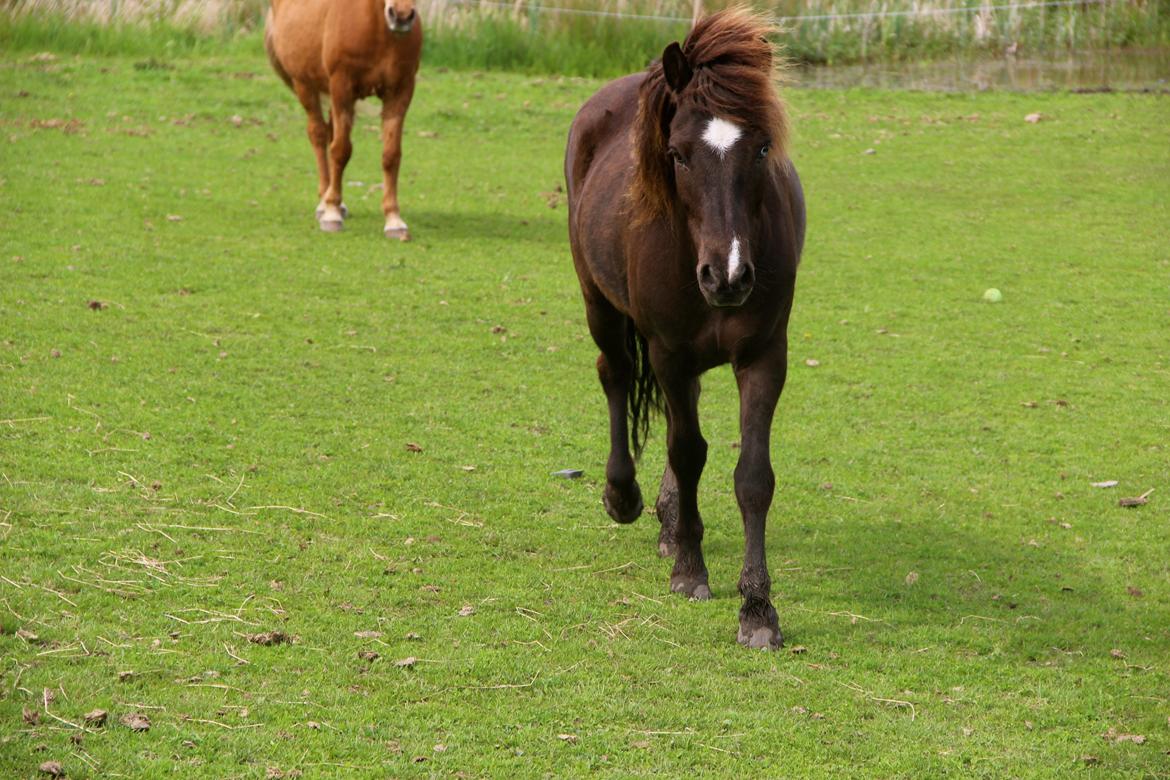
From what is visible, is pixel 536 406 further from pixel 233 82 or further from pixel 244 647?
pixel 233 82

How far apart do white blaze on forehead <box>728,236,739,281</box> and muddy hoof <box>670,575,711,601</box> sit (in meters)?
1.46

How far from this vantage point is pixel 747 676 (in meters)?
4.61

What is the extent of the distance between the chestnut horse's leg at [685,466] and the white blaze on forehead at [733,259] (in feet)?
2.92

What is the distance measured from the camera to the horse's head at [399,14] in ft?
34.6

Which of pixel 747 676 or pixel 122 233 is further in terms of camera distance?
pixel 122 233

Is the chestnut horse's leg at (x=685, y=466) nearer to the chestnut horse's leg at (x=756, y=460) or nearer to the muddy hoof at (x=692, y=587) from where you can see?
the muddy hoof at (x=692, y=587)

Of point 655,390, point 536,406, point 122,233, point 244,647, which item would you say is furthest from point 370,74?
point 244,647

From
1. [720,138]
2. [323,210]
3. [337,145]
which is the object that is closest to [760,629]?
[720,138]

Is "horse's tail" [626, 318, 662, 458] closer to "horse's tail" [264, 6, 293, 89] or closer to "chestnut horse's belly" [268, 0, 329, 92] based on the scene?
"chestnut horse's belly" [268, 0, 329, 92]

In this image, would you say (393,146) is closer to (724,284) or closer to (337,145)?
(337,145)

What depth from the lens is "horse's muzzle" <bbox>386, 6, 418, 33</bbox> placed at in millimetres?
10570

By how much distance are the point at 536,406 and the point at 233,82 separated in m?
10.8

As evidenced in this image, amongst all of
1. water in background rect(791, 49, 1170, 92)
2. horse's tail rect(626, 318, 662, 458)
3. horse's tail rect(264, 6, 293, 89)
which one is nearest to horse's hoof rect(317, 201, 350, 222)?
horse's tail rect(264, 6, 293, 89)

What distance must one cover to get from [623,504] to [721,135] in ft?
6.64
